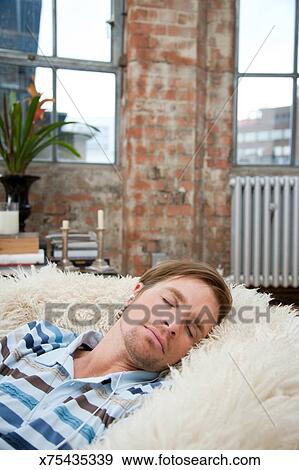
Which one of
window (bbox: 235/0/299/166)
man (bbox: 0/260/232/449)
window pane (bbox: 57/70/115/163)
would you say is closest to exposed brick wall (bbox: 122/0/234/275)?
window pane (bbox: 57/70/115/163)

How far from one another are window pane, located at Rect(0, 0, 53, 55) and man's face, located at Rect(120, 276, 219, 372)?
229 cm

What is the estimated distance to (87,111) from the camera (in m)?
2.92

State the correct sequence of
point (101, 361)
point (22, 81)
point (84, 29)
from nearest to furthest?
1. point (101, 361)
2. point (22, 81)
3. point (84, 29)

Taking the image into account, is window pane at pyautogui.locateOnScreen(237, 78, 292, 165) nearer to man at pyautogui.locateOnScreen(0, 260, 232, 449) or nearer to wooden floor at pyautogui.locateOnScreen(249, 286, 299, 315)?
wooden floor at pyautogui.locateOnScreen(249, 286, 299, 315)

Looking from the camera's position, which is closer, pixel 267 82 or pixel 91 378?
pixel 91 378

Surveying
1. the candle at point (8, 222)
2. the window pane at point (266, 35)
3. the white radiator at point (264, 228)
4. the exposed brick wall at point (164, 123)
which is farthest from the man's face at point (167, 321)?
the window pane at point (266, 35)

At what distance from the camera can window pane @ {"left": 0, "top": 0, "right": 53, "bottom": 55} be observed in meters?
2.72

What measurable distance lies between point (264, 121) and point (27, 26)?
167 centimetres

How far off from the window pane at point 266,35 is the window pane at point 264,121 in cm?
10

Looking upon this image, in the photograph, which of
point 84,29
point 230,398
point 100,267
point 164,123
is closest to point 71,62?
point 84,29

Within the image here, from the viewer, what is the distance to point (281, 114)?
→ 126 inches

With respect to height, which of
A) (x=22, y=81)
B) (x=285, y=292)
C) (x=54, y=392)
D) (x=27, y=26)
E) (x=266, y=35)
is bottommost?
(x=285, y=292)

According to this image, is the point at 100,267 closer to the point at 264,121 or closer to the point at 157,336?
the point at 157,336
